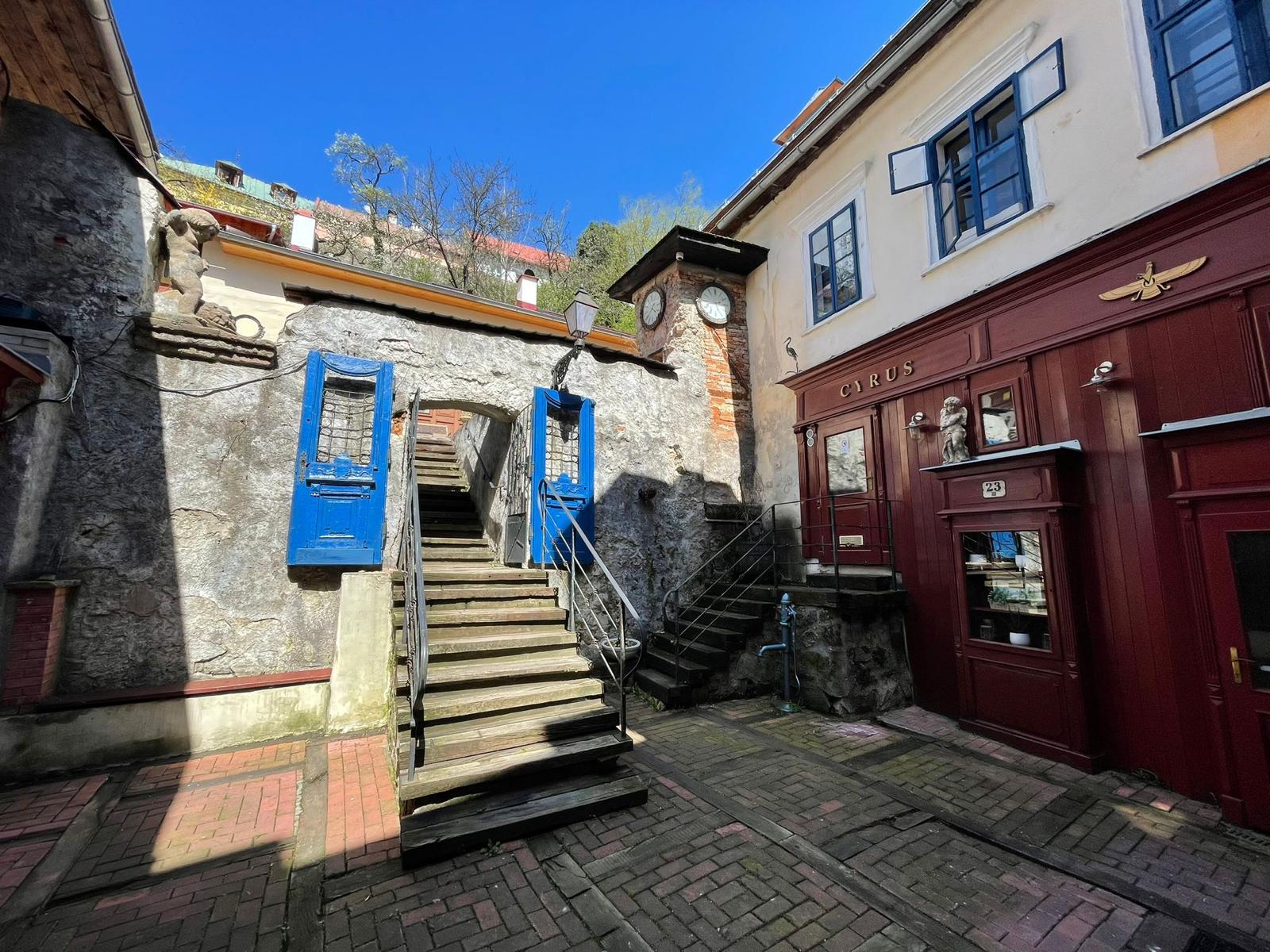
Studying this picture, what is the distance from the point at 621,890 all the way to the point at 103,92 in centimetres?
813

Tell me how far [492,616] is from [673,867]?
2.73 meters

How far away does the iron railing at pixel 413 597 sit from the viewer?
3535mm

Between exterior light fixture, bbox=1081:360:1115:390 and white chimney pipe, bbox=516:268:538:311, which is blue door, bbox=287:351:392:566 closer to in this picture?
exterior light fixture, bbox=1081:360:1115:390

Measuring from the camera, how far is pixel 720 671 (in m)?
6.45

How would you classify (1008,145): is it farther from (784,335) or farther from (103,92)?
(103,92)

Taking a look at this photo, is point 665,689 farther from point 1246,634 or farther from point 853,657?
point 1246,634

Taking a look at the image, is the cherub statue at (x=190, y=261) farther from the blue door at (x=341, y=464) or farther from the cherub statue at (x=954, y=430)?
the cherub statue at (x=954, y=430)

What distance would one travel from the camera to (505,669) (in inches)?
178

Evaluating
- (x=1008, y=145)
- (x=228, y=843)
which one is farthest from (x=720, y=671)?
(x=1008, y=145)

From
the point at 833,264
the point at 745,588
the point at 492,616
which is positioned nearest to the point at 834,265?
the point at 833,264

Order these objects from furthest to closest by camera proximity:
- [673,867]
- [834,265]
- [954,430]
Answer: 1. [834,265]
2. [954,430]
3. [673,867]

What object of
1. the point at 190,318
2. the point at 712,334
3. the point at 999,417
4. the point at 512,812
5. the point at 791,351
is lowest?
the point at 512,812

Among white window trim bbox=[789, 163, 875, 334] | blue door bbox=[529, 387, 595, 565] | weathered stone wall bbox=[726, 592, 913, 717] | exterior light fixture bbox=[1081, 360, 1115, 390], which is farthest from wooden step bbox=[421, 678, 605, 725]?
white window trim bbox=[789, 163, 875, 334]

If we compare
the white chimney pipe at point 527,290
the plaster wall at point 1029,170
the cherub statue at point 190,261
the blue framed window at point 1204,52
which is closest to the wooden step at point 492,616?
the cherub statue at point 190,261
